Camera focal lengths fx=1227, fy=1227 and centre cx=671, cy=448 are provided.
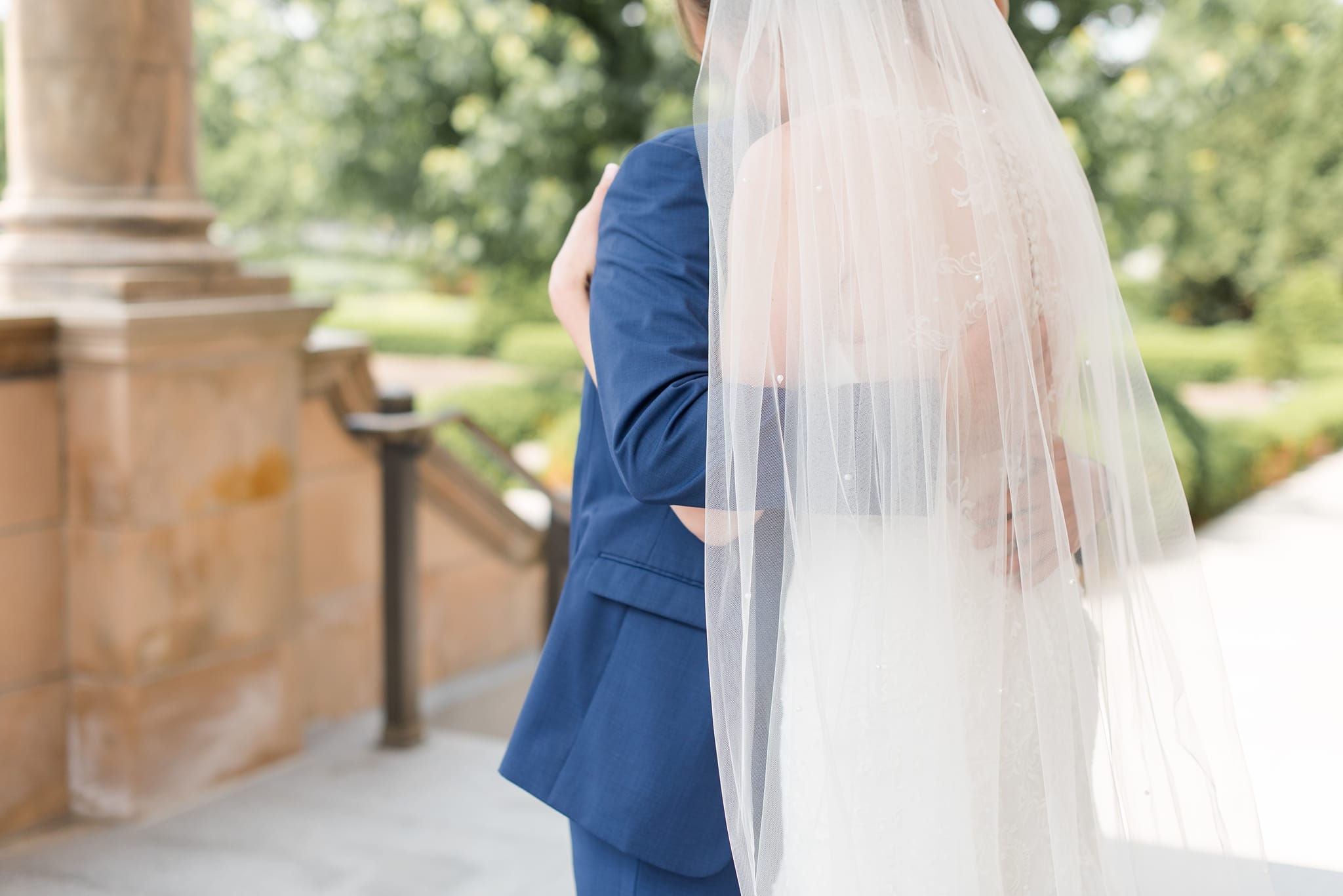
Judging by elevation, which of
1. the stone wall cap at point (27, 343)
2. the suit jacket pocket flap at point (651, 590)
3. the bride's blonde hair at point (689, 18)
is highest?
the bride's blonde hair at point (689, 18)

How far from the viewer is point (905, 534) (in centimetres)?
133

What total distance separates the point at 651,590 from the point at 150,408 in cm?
245

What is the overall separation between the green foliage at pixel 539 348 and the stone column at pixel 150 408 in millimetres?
11534

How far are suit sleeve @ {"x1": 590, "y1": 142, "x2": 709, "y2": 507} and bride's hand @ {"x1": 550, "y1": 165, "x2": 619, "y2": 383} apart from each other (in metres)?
0.10

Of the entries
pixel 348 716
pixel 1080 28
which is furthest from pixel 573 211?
pixel 348 716

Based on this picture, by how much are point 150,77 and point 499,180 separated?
5673 millimetres

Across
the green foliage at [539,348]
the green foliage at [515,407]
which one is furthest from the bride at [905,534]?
the green foliage at [539,348]

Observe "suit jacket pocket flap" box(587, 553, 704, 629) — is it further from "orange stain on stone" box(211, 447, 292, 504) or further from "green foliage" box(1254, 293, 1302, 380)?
"green foliage" box(1254, 293, 1302, 380)

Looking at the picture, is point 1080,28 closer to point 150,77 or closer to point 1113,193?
point 1113,193

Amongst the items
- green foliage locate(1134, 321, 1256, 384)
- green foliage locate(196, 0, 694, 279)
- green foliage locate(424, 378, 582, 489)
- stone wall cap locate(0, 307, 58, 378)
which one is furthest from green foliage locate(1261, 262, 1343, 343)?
stone wall cap locate(0, 307, 58, 378)

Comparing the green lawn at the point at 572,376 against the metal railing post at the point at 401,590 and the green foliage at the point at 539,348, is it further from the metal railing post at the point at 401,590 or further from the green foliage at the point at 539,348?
the metal railing post at the point at 401,590

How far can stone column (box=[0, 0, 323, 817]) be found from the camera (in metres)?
3.47

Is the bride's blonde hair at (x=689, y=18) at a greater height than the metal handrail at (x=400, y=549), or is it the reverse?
the bride's blonde hair at (x=689, y=18)

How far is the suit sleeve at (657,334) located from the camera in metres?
1.34
